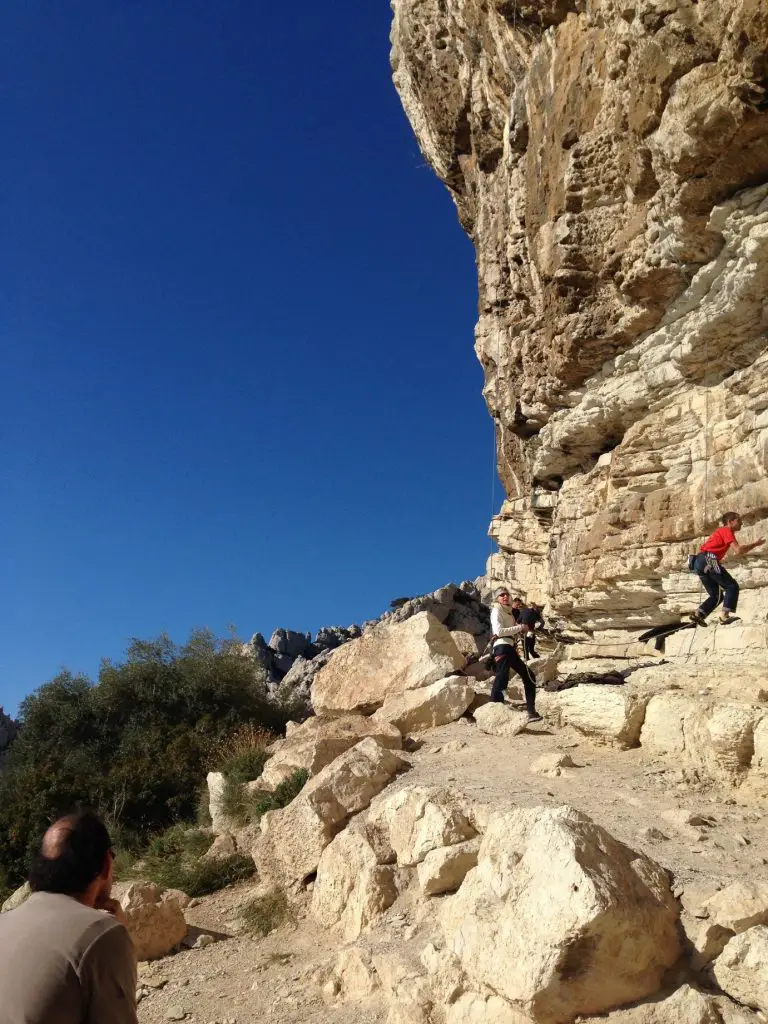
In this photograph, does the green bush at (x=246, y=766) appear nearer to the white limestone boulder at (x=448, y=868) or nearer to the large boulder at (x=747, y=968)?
the white limestone boulder at (x=448, y=868)

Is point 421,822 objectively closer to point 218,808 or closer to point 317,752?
point 317,752

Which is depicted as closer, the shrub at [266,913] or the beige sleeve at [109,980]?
the beige sleeve at [109,980]

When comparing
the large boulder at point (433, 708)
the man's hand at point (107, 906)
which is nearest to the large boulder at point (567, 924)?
the man's hand at point (107, 906)

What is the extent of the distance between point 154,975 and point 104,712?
1490 cm

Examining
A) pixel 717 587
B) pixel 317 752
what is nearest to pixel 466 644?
pixel 717 587

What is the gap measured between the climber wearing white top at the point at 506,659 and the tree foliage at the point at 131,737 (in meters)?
6.33

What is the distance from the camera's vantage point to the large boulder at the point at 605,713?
7.89 m

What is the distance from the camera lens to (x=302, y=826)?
7.33 metres

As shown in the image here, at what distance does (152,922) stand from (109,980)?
5355 millimetres

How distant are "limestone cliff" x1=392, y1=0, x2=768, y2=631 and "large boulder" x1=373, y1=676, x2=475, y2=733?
376cm

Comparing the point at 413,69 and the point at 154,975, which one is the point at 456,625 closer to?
the point at 413,69

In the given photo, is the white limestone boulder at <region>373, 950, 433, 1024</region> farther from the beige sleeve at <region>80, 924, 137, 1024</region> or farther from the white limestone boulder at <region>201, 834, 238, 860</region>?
the white limestone boulder at <region>201, 834, 238, 860</region>

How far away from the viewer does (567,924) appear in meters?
3.65

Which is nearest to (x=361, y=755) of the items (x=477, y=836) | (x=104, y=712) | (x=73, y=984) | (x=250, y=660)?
(x=477, y=836)
